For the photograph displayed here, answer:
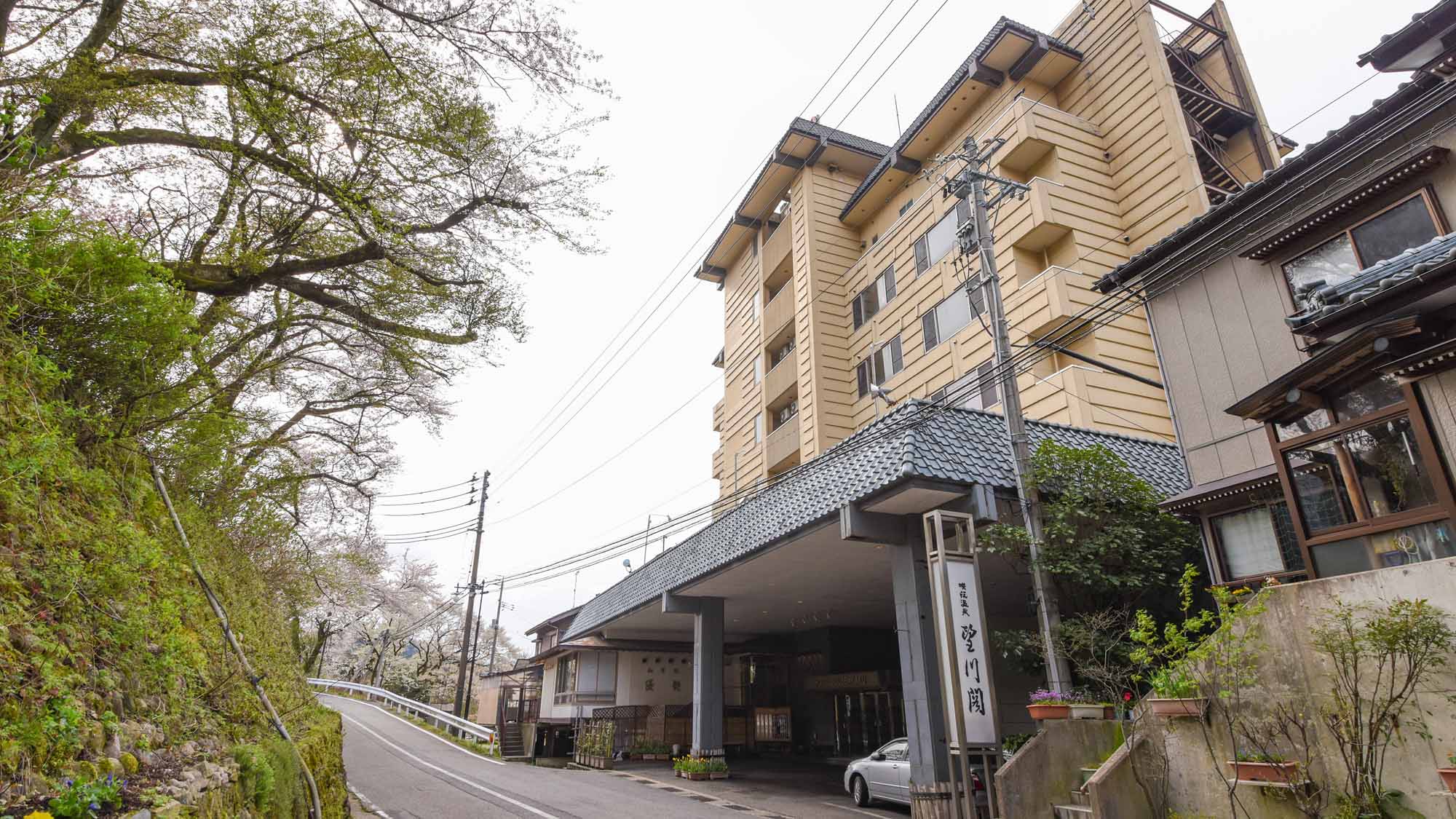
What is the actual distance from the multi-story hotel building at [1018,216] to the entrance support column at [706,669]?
19.5 feet

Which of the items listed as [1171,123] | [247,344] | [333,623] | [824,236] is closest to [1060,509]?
[1171,123]

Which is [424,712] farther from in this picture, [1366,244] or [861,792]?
[1366,244]

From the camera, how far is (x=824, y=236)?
24828mm

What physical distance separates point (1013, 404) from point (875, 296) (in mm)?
13257

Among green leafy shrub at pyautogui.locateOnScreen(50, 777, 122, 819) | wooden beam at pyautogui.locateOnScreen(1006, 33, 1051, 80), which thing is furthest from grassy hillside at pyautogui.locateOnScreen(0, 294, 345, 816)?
wooden beam at pyautogui.locateOnScreen(1006, 33, 1051, 80)

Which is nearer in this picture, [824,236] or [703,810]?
[703,810]

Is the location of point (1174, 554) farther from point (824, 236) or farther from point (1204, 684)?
point (824, 236)

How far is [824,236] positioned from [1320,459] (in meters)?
18.0

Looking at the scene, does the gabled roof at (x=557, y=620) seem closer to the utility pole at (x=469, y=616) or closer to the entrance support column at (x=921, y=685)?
the utility pole at (x=469, y=616)

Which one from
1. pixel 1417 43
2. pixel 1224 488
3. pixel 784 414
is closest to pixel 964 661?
pixel 1224 488

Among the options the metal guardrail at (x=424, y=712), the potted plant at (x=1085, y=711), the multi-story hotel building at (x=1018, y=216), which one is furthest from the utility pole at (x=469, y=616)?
the potted plant at (x=1085, y=711)

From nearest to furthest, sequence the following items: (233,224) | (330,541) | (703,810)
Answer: (233,224)
(703,810)
(330,541)

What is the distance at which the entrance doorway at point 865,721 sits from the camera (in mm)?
22656

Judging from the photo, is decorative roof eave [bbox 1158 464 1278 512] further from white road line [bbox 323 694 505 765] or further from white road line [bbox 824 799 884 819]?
white road line [bbox 323 694 505 765]
